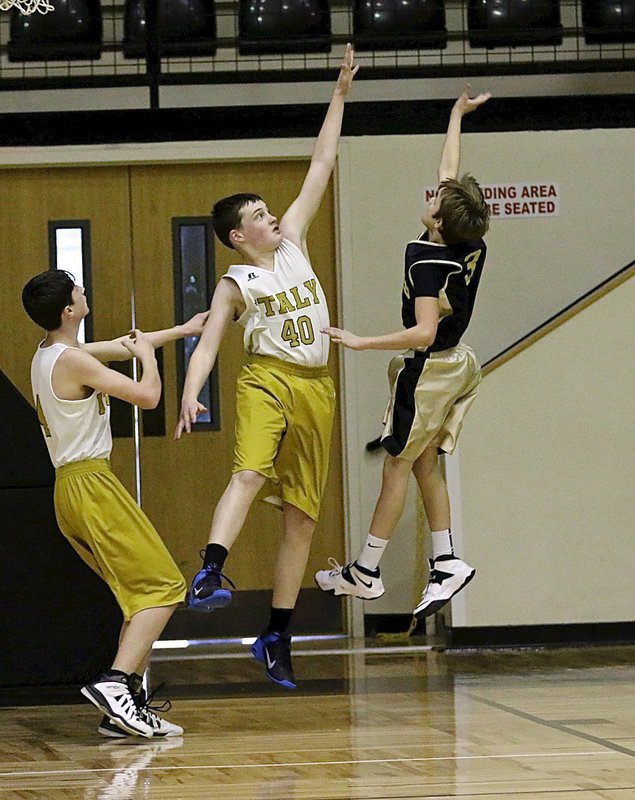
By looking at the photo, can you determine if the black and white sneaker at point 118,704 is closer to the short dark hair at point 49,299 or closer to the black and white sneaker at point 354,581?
the black and white sneaker at point 354,581

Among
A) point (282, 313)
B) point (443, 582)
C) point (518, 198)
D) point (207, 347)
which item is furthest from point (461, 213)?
point (518, 198)

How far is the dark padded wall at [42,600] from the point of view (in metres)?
4.02

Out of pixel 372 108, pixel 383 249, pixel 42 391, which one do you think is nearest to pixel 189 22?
pixel 372 108

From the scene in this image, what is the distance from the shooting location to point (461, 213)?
4.03 m

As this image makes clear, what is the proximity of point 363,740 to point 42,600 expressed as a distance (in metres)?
1.30

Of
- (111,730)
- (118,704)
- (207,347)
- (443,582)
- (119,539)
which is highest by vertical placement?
(207,347)

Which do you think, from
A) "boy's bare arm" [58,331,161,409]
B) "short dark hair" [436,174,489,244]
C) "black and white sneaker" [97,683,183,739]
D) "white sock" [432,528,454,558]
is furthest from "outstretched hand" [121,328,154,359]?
"white sock" [432,528,454,558]

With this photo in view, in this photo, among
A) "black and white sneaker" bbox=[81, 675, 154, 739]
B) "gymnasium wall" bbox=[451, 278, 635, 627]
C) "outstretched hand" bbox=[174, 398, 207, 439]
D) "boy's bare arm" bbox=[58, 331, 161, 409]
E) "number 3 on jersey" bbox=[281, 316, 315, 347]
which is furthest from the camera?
"gymnasium wall" bbox=[451, 278, 635, 627]

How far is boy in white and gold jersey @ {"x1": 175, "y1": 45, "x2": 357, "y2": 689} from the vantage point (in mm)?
3889

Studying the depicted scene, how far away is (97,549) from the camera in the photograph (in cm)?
358

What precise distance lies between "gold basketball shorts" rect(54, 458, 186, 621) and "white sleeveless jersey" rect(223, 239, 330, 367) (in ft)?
2.27

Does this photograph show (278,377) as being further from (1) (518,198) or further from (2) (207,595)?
(1) (518,198)

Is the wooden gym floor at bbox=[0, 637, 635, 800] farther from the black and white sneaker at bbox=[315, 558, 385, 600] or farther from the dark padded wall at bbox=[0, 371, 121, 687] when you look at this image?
the black and white sneaker at bbox=[315, 558, 385, 600]

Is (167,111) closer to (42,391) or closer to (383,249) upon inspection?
(383,249)
